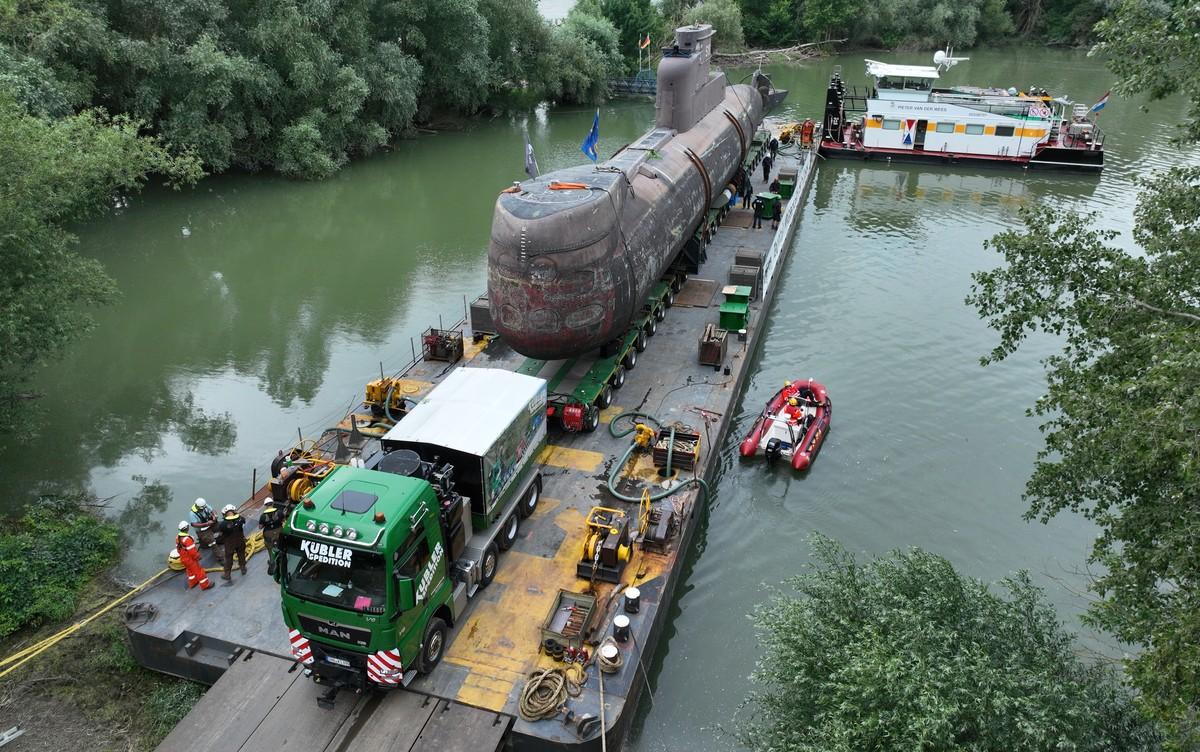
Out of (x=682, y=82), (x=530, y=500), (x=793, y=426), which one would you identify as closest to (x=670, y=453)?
(x=530, y=500)

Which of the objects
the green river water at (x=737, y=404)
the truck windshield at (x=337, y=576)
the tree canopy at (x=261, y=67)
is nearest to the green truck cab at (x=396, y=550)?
the truck windshield at (x=337, y=576)

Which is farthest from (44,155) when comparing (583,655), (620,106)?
(620,106)

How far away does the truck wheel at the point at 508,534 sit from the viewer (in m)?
12.8

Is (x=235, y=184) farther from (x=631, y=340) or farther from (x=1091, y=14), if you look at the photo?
(x=1091, y=14)

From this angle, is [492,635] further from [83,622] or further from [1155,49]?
[1155,49]

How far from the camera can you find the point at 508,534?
13.0 metres

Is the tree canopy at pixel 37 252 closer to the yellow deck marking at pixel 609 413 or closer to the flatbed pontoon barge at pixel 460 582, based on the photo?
the flatbed pontoon barge at pixel 460 582

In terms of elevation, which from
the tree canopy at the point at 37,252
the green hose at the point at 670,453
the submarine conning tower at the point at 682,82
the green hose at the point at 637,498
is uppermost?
the submarine conning tower at the point at 682,82

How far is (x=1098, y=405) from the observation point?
320 inches

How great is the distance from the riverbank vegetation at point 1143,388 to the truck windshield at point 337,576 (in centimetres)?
774

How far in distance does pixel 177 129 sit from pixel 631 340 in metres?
23.8

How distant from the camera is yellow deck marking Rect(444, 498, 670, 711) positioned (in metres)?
10.7

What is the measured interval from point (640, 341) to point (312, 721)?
11.8 m

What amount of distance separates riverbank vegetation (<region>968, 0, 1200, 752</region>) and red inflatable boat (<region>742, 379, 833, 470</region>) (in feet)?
21.3
